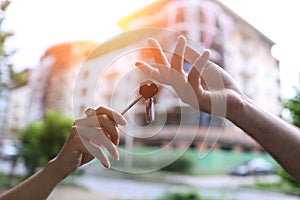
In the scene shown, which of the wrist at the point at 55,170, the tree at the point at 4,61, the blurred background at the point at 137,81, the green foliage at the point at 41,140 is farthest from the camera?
the green foliage at the point at 41,140

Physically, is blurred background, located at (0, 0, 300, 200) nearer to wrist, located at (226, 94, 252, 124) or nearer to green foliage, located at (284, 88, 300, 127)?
green foliage, located at (284, 88, 300, 127)

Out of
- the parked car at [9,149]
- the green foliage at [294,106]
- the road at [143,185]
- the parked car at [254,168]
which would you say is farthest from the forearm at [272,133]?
the parked car at [9,149]

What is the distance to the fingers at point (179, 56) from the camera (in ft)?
1.28

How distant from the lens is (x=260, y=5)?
1.21 meters

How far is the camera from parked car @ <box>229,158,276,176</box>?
1.92m

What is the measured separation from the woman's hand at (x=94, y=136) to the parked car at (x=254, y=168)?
1.52 m

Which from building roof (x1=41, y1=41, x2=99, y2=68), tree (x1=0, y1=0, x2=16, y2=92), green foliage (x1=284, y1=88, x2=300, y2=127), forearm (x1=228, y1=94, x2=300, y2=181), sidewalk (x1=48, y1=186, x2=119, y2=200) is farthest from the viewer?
sidewalk (x1=48, y1=186, x2=119, y2=200)

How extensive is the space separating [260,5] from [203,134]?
2.53 feet

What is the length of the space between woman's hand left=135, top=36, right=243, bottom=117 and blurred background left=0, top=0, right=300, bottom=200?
0.12 metres

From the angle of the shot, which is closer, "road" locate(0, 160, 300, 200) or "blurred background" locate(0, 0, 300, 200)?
"blurred background" locate(0, 0, 300, 200)

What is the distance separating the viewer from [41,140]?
9.70 ft

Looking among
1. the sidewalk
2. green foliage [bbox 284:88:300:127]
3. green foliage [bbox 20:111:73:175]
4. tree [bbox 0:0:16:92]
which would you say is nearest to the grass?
green foliage [bbox 284:88:300:127]

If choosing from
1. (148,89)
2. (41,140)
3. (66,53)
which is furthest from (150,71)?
(41,140)

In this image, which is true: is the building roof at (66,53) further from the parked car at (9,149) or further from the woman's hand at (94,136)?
the woman's hand at (94,136)
